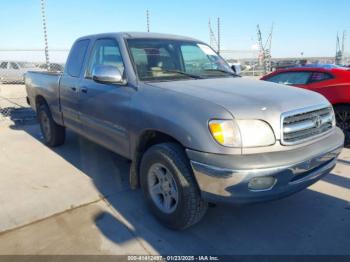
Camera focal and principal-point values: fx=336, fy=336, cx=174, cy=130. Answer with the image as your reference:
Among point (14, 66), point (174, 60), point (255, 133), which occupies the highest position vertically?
point (14, 66)

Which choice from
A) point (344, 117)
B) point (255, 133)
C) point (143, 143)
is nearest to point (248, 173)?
point (255, 133)

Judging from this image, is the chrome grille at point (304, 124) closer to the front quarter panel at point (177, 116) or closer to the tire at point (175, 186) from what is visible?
the front quarter panel at point (177, 116)

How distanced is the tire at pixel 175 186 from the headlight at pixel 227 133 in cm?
Answer: 41

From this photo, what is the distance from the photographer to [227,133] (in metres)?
2.71

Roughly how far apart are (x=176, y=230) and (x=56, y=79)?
3370 millimetres

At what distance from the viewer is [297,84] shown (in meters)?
6.89

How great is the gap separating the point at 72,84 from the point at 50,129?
1626 mm

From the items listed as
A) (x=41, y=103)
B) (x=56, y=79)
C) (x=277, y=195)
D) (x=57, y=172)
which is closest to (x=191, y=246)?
(x=277, y=195)

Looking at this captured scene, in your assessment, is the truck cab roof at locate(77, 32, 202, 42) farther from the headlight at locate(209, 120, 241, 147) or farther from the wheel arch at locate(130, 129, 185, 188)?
the headlight at locate(209, 120, 241, 147)

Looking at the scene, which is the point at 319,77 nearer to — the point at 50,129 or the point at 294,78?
the point at 294,78

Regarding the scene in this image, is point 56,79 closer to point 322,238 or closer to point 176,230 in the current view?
point 176,230

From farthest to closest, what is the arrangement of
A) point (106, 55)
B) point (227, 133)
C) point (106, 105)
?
point (106, 55), point (106, 105), point (227, 133)

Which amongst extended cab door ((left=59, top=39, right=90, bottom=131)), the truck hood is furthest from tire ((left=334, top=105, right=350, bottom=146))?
extended cab door ((left=59, top=39, right=90, bottom=131))

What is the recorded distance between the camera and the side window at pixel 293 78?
6.79 metres
